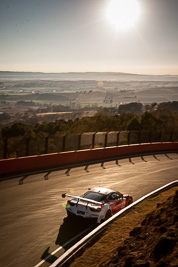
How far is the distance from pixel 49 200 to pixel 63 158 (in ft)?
27.2

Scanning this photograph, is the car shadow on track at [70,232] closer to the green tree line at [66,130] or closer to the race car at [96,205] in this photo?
the race car at [96,205]

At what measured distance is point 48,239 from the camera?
9250mm

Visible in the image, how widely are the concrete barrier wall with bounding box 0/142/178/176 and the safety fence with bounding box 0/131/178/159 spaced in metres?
0.53

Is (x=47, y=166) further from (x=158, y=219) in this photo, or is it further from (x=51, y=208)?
(x=158, y=219)

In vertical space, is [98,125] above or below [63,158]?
below

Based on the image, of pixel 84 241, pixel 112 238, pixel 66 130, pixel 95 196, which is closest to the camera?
pixel 84 241

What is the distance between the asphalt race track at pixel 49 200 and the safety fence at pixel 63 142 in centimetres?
238

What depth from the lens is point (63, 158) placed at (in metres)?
21.1

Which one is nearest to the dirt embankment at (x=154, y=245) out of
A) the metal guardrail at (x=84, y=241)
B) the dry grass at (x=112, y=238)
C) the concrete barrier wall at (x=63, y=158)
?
the dry grass at (x=112, y=238)

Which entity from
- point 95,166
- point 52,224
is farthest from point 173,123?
point 52,224

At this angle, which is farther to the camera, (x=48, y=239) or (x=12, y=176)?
(x=12, y=176)

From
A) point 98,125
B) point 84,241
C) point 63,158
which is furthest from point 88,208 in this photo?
point 98,125

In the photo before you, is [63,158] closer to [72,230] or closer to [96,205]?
[96,205]

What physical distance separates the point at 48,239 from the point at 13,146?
10311 mm
